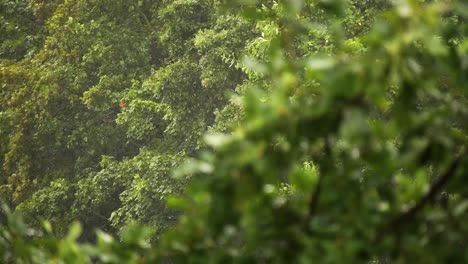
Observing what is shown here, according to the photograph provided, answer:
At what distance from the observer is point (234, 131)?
97 cm

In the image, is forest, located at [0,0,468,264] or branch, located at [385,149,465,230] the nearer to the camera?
forest, located at [0,0,468,264]

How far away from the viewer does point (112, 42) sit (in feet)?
36.8

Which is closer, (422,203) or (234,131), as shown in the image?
(234,131)

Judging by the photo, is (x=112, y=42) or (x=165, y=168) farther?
(x=112, y=42)

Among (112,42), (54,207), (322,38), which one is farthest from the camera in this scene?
(112,42)

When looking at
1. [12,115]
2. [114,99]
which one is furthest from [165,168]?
[12,115]

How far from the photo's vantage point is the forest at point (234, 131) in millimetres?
972

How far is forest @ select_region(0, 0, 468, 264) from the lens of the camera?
0.97 metres

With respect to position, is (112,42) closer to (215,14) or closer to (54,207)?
(215,14)

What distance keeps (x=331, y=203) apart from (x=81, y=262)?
1.47 feet

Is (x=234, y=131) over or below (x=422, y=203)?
over

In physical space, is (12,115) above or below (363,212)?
below

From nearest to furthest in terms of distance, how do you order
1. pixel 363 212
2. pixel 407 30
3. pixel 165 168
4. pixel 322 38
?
1. pixel 407 30
2. pixel 363 212
3. pixel 322 38
4. pixel 165 168

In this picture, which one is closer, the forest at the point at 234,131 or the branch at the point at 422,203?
the forest at the point at 234,131
